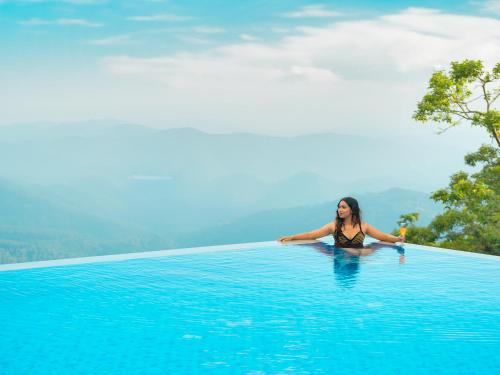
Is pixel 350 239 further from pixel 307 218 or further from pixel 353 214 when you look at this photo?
pixel 307 218

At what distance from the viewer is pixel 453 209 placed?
1237cm

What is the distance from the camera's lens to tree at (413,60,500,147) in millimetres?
12156

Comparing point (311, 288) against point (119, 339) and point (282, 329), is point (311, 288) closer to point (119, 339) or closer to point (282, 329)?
point (282, 329)

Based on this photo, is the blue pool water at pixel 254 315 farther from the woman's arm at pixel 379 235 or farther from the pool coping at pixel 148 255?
the woman's arm at pixel 379 235

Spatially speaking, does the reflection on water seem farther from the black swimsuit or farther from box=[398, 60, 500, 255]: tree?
box=[398, 60, 500, 255]: tree

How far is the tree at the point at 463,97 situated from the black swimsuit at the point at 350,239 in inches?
257

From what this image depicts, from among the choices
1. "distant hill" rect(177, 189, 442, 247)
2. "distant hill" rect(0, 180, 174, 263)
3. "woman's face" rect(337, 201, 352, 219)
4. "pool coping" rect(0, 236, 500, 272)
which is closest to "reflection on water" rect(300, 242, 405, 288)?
"pool coping" rect(0, 236, 500, 272)

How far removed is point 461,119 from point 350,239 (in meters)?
7.05

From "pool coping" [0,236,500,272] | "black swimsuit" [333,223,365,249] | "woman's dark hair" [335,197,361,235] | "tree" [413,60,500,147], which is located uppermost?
"tree" [413,60,500,147]

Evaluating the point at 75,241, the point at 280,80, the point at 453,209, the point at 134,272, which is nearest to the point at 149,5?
the point at 280,80

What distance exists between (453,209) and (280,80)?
77888 millimetres

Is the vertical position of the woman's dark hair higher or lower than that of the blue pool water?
higher

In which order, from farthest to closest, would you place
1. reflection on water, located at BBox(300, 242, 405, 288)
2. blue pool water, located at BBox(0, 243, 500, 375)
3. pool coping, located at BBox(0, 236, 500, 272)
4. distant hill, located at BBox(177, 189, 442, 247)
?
distant hill, located at BBox(177, 189, 442, 247), pool coping, located at BBox(0, 236, 500, 272), reflection on water, located at BBox(300, 242, 405, 288), blue pool water, located at BBox(0, 243, 500, 375)

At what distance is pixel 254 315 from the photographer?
4230 millimetres
